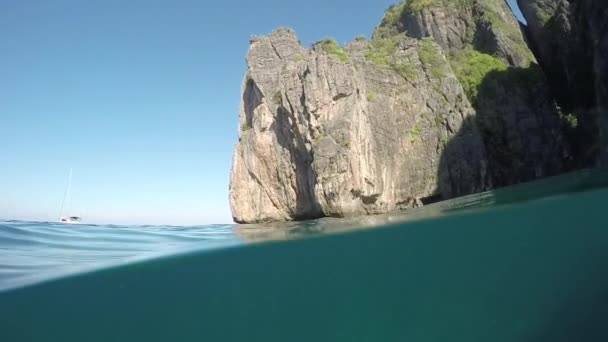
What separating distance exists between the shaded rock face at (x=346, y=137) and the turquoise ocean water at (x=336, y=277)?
140 inches

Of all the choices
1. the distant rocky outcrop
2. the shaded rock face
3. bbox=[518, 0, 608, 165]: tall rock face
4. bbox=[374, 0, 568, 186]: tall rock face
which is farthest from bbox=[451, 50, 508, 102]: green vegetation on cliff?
bbox=[518, 0, 608, 165]: tall rock face

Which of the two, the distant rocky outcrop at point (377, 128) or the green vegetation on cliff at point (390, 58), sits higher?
the green vegetation on cliff at point (390, 58)

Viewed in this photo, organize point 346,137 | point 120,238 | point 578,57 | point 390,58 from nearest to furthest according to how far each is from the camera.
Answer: point 120,238
point 346,137
point 578,57
point 390,58

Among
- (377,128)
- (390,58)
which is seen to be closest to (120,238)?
(377,128)

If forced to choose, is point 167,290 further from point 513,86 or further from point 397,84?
point 513,86

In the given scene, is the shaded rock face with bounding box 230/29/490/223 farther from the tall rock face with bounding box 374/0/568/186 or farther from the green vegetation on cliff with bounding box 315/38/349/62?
the tall rock face with bounding box 374/0/568/186

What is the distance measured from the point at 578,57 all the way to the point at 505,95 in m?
5.06

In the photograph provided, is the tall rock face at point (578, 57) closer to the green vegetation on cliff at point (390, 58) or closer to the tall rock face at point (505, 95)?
the tall rock face at point (505, 95)

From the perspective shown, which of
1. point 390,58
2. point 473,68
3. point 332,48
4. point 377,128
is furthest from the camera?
point 473,68

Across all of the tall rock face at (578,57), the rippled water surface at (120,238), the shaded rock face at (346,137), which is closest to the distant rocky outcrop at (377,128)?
the shaded rock face at (346,137)

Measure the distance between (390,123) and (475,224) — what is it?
31.6 feet

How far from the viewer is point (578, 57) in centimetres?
2800

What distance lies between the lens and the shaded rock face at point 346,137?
2370cm

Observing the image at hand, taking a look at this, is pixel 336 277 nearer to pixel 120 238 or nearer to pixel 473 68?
pixel 120 238
